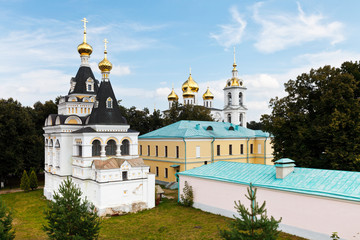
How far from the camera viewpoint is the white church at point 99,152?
17.7 metres

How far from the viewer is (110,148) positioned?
19672 millimetres

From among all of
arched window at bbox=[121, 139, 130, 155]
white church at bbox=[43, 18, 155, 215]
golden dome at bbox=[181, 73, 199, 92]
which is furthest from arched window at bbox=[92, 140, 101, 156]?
golden dome at bbox=[181, 73, 199, 92]

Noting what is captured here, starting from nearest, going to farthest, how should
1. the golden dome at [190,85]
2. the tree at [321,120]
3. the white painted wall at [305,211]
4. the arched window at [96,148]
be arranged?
the white painted wall at [305,211] < the tree at [321,120] < the arched window at [96,148] < the golden dome at [190,85]

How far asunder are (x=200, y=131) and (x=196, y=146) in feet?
6.74

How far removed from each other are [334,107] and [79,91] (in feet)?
62.4

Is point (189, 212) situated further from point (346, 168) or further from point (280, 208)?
point (346, 168)

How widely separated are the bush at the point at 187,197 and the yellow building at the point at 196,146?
7.98 metres

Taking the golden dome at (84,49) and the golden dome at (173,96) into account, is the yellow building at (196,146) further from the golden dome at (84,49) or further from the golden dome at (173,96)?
the golden dome at (173,96)

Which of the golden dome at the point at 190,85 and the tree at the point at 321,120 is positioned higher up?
the golden dome at the point at 190,85

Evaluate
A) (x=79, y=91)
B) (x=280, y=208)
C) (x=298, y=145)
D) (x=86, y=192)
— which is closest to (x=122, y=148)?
(x=86, y=192)

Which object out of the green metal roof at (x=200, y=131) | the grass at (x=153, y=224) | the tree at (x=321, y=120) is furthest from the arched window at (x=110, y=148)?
the tree at (x=321, y=120)

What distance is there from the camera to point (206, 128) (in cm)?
3097

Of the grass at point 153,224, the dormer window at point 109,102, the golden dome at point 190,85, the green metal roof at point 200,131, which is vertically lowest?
the grass at point 153,224

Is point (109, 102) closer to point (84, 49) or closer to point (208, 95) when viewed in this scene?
point (84, 49)
